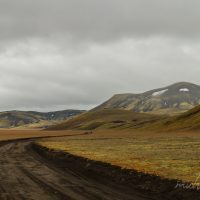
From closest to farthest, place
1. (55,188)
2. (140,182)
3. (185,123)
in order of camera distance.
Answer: (55,188), (140,182), (185,123)

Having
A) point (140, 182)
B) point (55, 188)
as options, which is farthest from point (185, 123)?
point (55, 188)

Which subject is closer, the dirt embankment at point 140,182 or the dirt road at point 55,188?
the dirt road at point 55,188

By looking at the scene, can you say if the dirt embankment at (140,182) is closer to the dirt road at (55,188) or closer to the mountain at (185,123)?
the dirt road at (55,188)

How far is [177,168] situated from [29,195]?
13.2 m

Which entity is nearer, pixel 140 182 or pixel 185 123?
pixel 140 182

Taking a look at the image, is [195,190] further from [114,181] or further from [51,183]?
[51,183]

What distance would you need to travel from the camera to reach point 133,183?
2377 centimetres

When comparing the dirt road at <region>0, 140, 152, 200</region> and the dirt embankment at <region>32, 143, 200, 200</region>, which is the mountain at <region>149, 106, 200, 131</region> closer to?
the dirt embankment at <region>32, 143, 200, 200</region>

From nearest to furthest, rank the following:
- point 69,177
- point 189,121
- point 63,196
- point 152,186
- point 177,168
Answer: point 63,196, point 152,186, point 69,177, point 177,168, point 189,121

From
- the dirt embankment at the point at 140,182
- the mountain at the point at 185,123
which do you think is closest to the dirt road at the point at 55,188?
the dirt embankment at the point at 140,182

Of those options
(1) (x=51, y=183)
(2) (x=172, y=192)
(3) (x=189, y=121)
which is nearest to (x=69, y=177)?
(1) (x=51, y=183)

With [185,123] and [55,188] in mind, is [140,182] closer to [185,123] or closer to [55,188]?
[55,188]

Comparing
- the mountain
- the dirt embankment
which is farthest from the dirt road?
the mountain

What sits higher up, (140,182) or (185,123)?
(185,123)
